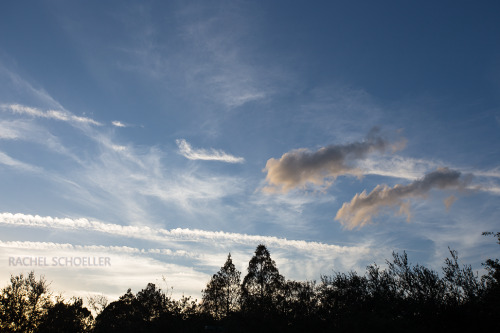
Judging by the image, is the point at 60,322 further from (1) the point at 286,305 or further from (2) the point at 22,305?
(1) the point at 286,305

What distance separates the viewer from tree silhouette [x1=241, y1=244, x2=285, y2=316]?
3959cm

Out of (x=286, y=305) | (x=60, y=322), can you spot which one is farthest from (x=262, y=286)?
(x=60, y=322)

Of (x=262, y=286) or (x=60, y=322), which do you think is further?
(x=60, y=322)

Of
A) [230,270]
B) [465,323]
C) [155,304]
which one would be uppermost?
[230,270]

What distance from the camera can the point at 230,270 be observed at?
43438 mm

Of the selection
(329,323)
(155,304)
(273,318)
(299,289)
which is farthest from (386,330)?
(155,304)

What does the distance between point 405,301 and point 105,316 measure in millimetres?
52148

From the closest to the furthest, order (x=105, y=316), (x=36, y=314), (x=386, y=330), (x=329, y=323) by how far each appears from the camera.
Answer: (x=386, y=330), (x=329, y=323), (x=36, y=314), (x=105, y=316)

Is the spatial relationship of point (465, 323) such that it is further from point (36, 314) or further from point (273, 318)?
point (36, 314)

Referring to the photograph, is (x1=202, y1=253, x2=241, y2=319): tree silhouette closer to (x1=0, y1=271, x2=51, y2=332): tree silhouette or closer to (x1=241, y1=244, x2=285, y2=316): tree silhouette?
Result: (x1=241, y1=244, x2=285, y2=316): tree silhouette

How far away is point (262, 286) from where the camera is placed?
40562 mm

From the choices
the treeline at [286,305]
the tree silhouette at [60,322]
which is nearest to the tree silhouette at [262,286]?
the treeline at [286,305]

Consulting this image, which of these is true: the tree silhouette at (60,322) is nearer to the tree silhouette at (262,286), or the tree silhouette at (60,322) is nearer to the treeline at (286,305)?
the treeline at (286,305)

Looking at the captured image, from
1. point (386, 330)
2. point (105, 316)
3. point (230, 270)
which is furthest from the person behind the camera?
point (105, 316)
